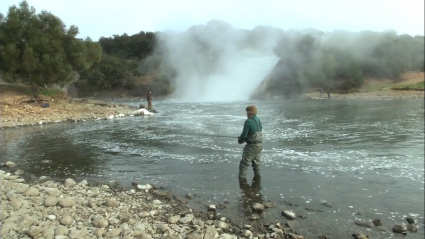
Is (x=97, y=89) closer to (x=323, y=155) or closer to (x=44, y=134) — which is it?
(x=44, y=134)

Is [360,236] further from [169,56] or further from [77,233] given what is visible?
[169,56]

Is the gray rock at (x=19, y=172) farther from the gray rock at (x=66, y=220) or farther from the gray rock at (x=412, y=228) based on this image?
the gray rock at (x=412, y=228)

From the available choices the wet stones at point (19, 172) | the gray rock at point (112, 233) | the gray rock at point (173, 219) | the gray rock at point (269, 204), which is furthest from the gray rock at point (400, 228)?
the wet stones at point (19, 172)

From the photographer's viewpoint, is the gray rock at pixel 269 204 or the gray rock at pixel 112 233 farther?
the gray rock at pixel 269 204

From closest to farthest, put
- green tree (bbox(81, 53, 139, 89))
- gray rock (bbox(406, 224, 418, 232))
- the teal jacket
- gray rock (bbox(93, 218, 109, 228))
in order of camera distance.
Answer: gray rock (bbox(93, 218, 109, 228))
gray rock (bbox(406, 224, 418, 232))
the teal jacket
green tree (bbox(81, 53, 139, 89))

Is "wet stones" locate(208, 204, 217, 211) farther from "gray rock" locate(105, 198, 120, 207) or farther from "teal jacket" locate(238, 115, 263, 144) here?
"teal jacket" locate(238, 115, 263, 144)

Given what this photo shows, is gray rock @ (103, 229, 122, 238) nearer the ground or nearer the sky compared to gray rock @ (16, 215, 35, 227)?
nearer the ground

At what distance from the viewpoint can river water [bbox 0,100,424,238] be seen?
16.4ft

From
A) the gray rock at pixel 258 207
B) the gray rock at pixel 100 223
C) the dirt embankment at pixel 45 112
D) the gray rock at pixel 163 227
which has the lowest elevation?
the gray rock at pixel 258 207

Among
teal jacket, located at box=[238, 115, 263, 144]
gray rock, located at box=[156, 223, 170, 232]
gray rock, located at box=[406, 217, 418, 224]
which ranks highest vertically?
teal jacket, located at box=[238, 115, 263, 144]

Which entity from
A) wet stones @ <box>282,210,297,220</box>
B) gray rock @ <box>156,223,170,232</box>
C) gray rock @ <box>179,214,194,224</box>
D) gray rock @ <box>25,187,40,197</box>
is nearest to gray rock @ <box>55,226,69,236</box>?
gray rock @ <box>156,223,170,232</box>

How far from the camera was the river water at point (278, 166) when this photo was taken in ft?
16.4

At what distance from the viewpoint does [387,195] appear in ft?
18.1

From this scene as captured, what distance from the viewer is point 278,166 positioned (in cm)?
756
